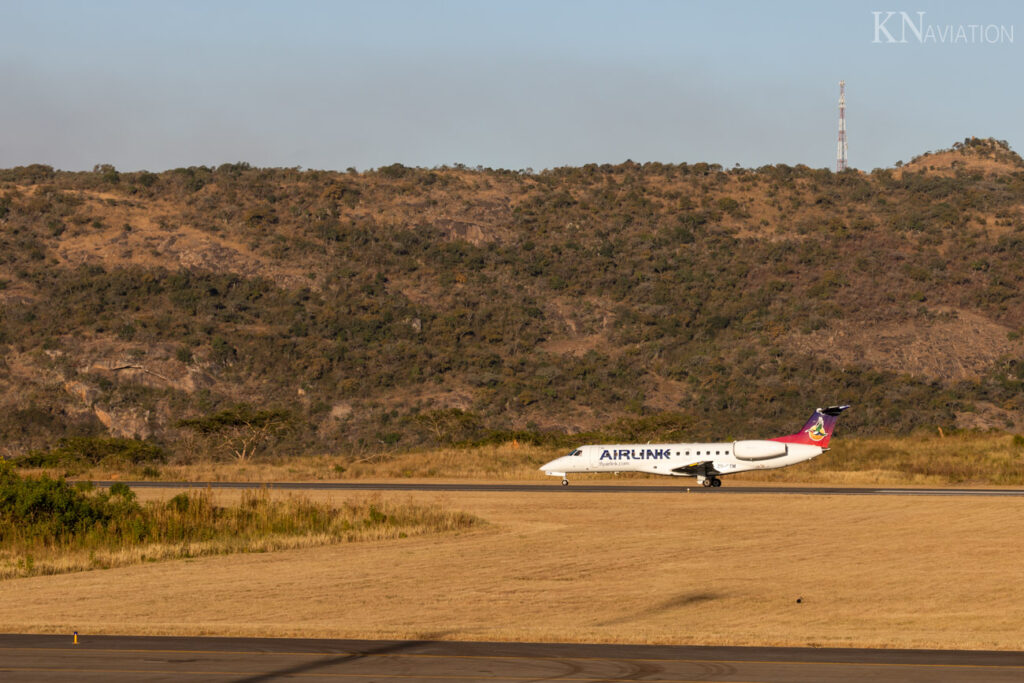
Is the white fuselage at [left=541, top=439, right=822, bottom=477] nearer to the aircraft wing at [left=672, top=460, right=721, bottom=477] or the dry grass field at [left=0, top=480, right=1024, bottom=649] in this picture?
the aircraft wing at [left=672, top=460, right=721, bottom=477]

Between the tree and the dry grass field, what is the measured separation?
41529 mm

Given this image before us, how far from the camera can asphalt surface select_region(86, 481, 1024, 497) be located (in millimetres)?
47062

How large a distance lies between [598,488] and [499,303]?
5561 cm

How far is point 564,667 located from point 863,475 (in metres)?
43.3

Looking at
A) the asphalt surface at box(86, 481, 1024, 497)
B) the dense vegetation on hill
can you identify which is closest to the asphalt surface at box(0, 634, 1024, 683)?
the asphalt surface at box(86, 481, 1024, 497)

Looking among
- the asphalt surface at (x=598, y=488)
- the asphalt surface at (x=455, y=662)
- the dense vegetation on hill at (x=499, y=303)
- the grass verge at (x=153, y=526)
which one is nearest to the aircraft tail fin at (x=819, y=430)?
the asphalt surface at (x=598, y=488)

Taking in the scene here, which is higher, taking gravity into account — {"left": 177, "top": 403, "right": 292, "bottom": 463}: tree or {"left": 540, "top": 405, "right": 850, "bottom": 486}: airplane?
{"left": 177, "top": 403, "right": 292, "bottom": 463}: tree

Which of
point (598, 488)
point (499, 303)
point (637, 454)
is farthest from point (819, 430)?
point (499, 303)

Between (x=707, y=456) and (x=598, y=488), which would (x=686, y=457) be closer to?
(x=707, y=456)

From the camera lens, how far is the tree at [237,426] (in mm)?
74438

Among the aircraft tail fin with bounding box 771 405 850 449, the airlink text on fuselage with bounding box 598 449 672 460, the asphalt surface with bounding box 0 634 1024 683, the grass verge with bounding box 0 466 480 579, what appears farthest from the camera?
the aircraft tail fin with bounding box 771 405 850 449

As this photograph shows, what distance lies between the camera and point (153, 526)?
31.6 metres

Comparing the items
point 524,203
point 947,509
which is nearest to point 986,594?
point 947,509

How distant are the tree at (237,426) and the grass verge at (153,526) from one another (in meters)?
38.6
